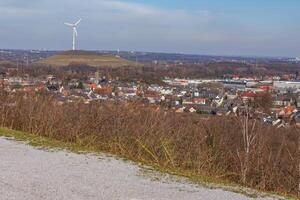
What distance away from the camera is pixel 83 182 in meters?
7.70

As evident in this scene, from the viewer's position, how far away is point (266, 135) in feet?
35.7

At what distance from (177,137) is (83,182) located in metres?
3.77

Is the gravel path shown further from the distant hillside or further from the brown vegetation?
the distant hillside

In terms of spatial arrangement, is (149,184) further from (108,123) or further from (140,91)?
(140,91)

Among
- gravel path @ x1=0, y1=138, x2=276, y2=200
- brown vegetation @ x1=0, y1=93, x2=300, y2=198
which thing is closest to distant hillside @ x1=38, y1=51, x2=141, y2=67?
brown vegetation @ x1=0, y1=93, x2=300, y2=198

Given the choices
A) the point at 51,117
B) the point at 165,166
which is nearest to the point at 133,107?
the point at 51,117

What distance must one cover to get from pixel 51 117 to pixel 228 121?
14.0ft

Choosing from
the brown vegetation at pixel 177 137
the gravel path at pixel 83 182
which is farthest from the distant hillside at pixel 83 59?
the gravel path at pixel 83 182

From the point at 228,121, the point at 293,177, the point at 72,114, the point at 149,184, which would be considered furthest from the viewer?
the point at 72,114

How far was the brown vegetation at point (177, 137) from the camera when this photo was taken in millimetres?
9477

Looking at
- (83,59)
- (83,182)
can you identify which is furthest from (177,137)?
(83,59)

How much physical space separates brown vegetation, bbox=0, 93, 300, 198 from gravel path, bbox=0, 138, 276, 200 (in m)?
1.16

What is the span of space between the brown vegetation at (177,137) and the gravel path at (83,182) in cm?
116

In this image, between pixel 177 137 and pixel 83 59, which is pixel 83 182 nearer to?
pixel 177 137
